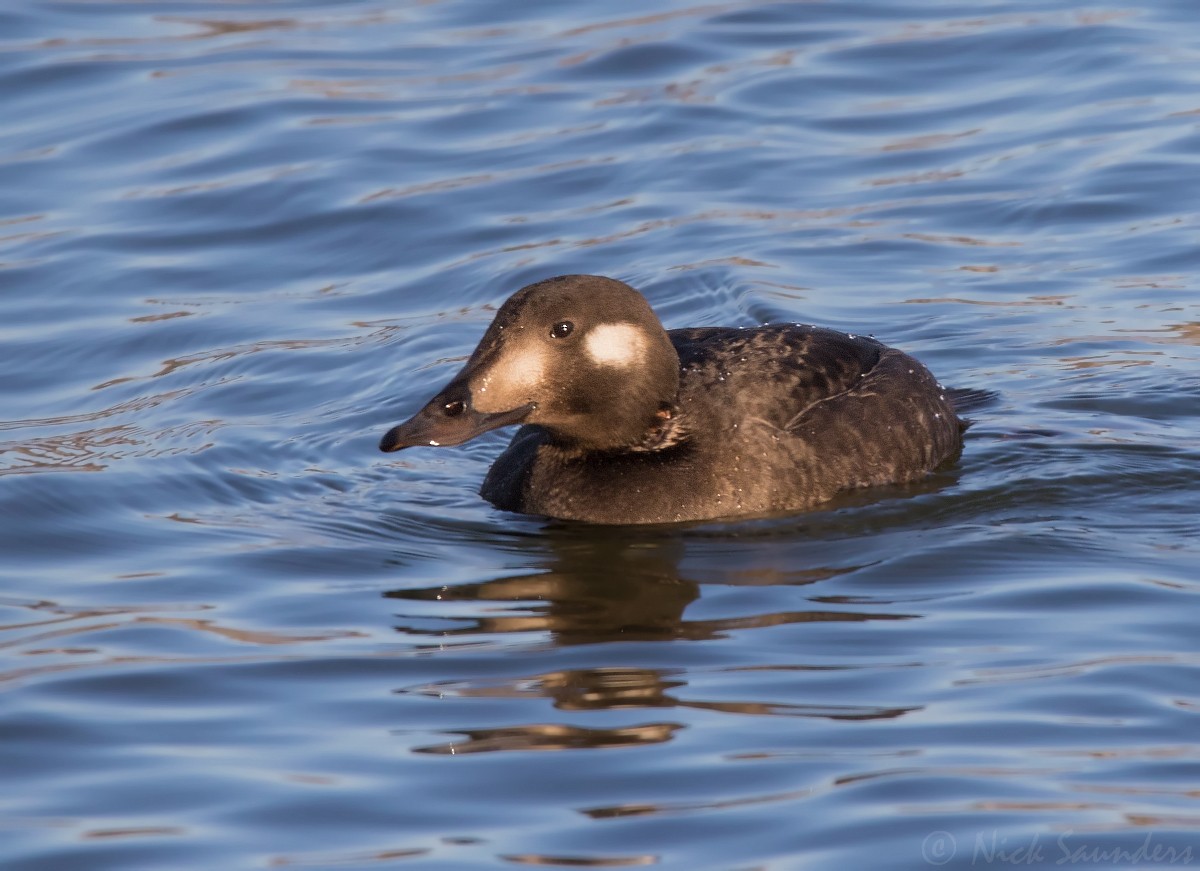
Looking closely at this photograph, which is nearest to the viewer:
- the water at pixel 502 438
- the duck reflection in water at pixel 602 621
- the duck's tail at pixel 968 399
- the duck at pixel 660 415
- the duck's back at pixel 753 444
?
the water at pixel 502 438

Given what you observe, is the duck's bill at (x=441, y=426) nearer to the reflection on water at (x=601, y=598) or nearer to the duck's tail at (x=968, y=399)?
the reflection on water at (x=601, y=598)

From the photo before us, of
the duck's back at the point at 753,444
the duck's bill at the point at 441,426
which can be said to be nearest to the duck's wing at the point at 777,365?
the duck's back at the point at 753,444

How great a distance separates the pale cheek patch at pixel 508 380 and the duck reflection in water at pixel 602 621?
56 centimetres

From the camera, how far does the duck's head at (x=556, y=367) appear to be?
7398 millimetres

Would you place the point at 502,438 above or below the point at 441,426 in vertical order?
below

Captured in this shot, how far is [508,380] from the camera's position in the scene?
7.43 metres

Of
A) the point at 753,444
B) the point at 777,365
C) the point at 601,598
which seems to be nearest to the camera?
the point at 601,598

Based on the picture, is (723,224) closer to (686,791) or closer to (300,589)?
(300,589)

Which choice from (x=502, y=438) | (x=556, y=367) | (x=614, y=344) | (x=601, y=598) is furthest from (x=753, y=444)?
(x=502, y=438)

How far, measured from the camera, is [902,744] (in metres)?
5.41

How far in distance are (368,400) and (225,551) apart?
7.39ft

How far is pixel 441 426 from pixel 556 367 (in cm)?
49

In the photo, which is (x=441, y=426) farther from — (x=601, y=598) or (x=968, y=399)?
(x=968, y=399)

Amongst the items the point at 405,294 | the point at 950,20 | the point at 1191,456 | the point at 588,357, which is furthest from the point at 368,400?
the point at 950,20
